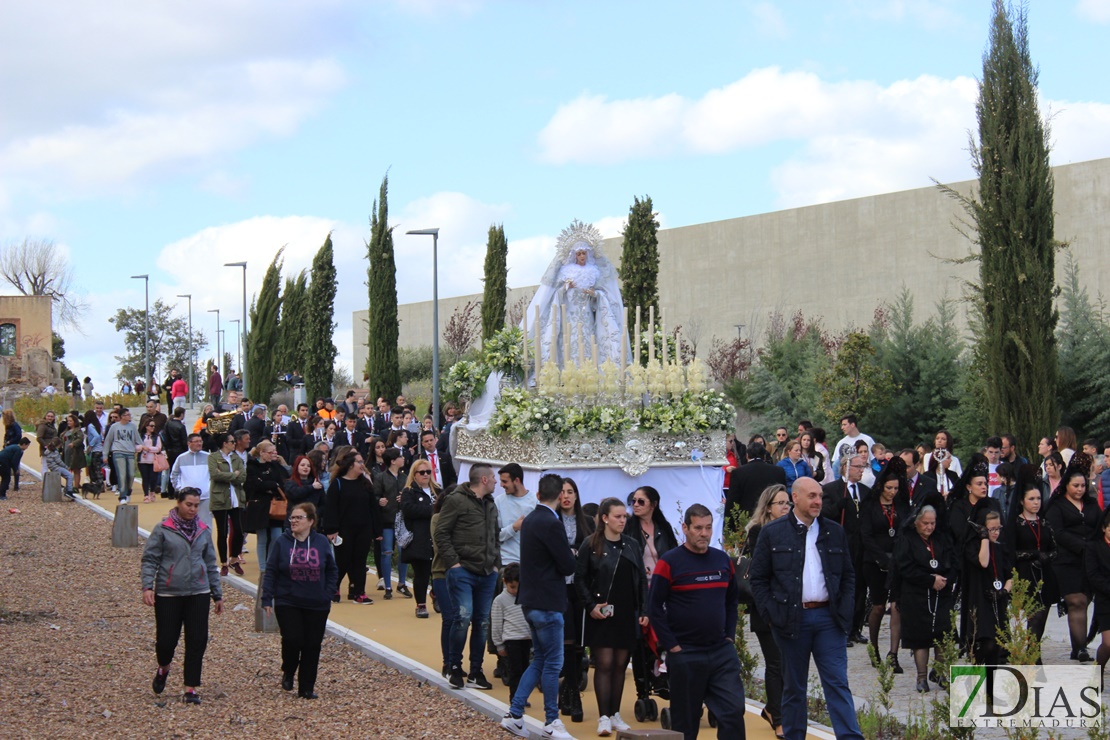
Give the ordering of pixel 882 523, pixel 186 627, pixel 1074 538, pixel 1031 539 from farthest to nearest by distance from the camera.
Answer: pixel 882 523 → pixel 1031 539 → pixel 1074 538 → pixel 186 627

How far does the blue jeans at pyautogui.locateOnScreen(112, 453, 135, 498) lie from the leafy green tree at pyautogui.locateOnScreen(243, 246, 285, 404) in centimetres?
2828

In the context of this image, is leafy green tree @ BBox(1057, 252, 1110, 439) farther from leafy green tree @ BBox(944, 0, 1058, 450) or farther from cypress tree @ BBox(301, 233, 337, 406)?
cypress tree @ BBox(301, 233, 337, 406)

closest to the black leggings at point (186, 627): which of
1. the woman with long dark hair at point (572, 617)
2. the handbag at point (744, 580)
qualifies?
the woman with long dark hair at point (572, 617)

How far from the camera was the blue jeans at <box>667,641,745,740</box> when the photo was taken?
7.44 meters

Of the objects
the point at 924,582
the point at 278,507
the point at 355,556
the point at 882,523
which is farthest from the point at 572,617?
the point at 278,507

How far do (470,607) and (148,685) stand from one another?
2.72 m

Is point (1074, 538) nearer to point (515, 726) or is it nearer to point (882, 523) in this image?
point (882, 523)

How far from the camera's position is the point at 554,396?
49.6 ft

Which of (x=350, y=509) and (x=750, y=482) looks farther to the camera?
(x=350, y=509)

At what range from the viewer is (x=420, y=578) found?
13305 millimetres

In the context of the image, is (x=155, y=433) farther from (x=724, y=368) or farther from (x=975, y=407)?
(x=724, y=368)

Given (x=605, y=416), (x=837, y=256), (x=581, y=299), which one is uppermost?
(x=837, y=256)

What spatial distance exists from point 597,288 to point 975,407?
10.2 m

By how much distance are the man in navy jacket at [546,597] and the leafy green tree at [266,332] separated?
4305 cm
